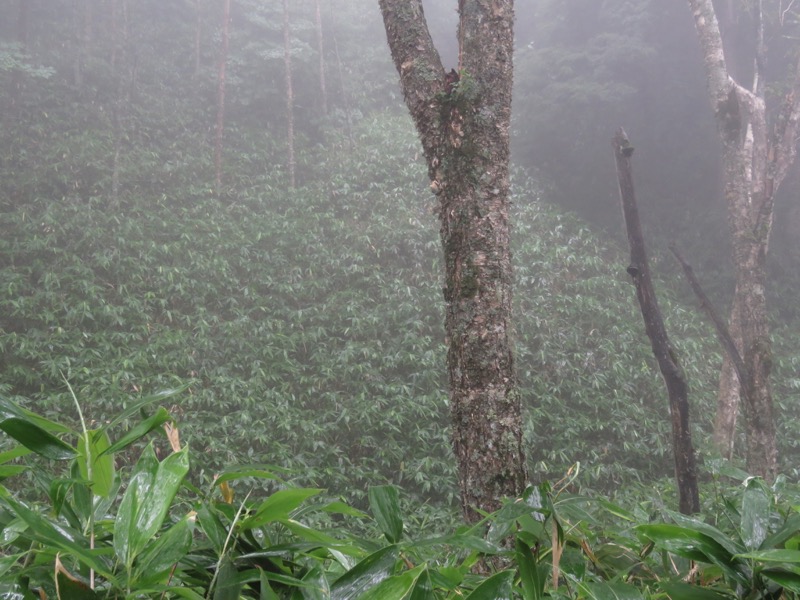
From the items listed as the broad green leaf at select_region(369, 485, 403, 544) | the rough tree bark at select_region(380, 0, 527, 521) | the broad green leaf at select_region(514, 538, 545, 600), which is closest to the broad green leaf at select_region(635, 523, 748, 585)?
the broad green leaf at select_region(514, 538, 545, 600)

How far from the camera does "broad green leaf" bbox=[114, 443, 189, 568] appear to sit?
0.47 metres

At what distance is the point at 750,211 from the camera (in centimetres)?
520

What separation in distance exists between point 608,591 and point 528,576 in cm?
8

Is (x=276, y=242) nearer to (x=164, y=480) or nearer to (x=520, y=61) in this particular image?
(x=520, y=61)

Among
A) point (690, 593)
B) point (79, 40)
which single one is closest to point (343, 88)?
point (79, 40)

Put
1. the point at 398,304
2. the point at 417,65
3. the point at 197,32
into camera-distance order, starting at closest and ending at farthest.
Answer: the point at 417,65 → the point at 398,304 → the point at 197,32

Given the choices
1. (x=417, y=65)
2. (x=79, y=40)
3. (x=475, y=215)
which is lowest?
(x=475, y=215)

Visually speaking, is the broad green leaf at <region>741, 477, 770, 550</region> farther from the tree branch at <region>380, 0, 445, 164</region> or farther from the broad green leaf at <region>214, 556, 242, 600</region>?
the tree branch at <region>380, 0, 445, 164</region>

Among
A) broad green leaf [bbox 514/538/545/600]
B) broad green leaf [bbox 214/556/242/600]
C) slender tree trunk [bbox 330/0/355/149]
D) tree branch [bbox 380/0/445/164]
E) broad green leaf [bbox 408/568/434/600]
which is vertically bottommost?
broad green leaf [bbox 514/538/545/600]

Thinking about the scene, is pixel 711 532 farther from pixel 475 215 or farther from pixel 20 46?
pixel 20 46

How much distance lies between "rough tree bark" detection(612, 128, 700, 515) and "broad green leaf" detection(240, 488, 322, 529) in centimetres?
328

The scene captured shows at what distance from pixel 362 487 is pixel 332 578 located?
4.91 metres

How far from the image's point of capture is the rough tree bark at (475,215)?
1.89 m

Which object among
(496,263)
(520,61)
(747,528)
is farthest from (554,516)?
(520,61)
